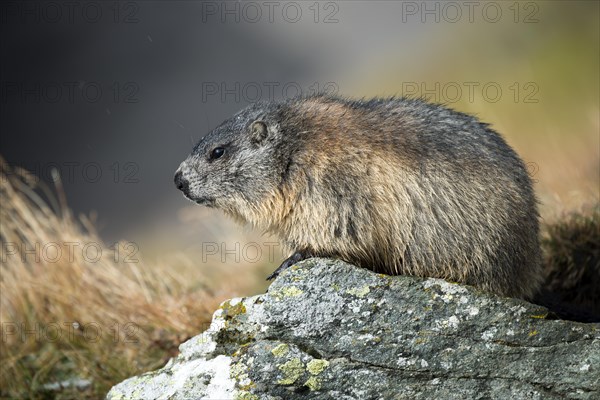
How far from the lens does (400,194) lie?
6.80 m

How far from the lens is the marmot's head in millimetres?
7383

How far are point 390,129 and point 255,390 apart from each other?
Result: 8.61ft

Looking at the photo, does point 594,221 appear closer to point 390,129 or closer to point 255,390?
point 390,129

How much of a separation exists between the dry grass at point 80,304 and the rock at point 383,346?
3204mm

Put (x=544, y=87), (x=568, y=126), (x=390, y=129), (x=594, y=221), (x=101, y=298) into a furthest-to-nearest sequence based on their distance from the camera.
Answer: (x=544, y=87) → (x=568, y=126) → (x=101, y=298) → (x=594, y=221) → (x=390, y=129)

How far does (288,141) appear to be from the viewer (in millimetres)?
7352

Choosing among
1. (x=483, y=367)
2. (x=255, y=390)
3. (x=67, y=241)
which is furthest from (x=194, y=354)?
(x=67, y=241)

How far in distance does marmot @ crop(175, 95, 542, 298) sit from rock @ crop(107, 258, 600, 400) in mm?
402

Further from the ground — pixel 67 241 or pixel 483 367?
pixel 67 241

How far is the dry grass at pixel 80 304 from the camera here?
966 cm

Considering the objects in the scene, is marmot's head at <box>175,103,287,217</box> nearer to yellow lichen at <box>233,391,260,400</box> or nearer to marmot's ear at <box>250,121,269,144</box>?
marmot's ear at <box>250,121,269,144</box>

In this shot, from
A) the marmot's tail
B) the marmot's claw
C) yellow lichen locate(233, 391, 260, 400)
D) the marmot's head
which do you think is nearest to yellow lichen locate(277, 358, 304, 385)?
yellow lichen locate(233, 391, 260, 400)

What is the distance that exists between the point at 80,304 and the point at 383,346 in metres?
5.50

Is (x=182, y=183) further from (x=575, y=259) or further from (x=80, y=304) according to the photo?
(x=575, y=259)
